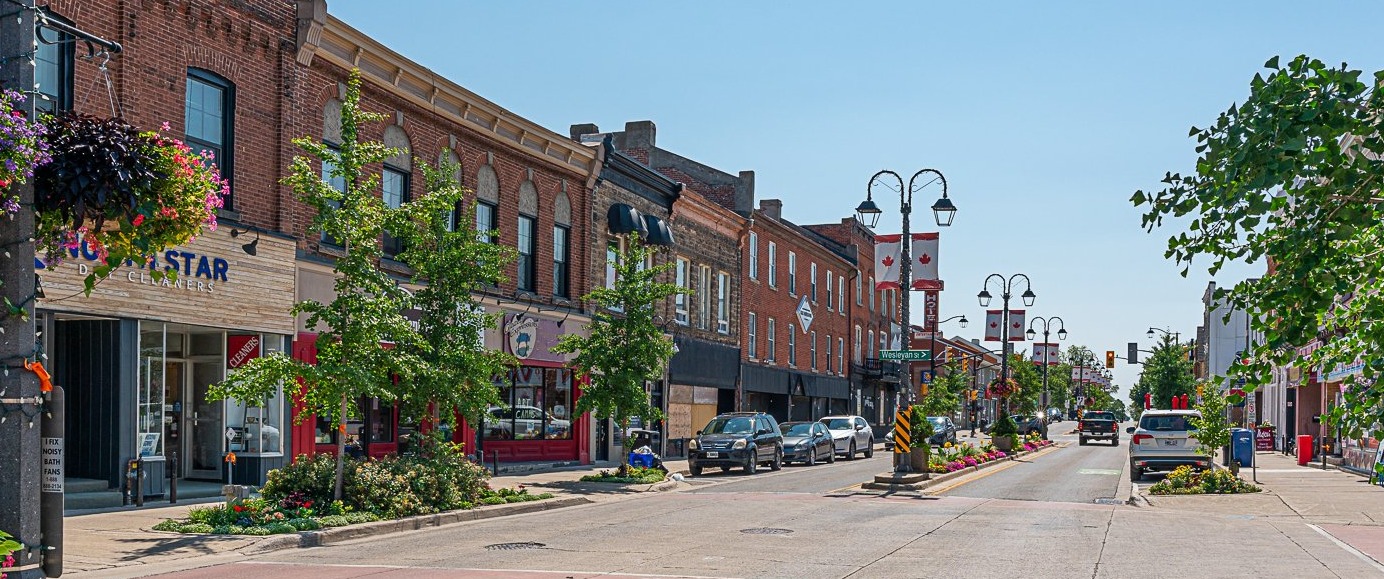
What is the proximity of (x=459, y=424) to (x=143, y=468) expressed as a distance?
9.97 metres

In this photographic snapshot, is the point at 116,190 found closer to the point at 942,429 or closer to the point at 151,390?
the point at 151,390

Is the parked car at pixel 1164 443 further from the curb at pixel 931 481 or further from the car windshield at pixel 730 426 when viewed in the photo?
the car windshield at pixel 730 426

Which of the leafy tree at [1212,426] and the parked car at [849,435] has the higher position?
the leafy tree at [1212,426]

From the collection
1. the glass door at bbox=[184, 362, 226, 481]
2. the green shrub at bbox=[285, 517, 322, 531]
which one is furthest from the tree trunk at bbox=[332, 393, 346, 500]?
the glass door at bbox=[184, 362, 226, 481]

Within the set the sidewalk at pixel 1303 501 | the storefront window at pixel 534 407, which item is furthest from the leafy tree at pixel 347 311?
the sidewalk at pixel 1303 501

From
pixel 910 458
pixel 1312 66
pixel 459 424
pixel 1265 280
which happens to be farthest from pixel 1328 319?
pixel 459 424

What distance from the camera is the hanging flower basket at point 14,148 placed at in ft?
24.6

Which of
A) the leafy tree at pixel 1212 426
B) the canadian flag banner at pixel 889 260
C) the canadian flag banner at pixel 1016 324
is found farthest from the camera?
the canadian flag banner at pixel 1016 324

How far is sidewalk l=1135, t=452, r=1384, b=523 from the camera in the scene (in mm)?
20312

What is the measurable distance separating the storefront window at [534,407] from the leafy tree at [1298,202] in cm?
2369

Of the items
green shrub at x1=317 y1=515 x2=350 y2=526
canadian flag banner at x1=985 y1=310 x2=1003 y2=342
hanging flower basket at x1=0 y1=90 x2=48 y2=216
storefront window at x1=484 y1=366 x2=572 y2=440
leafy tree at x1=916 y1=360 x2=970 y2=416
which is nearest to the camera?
hanging flower basket at x1=0 y1=90 x2=48 y2=216

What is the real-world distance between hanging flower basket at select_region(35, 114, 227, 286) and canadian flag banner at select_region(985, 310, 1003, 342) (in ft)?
149

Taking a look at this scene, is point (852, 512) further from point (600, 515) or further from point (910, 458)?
point (910, 458)

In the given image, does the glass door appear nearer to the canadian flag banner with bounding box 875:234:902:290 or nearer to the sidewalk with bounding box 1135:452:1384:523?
the canadian flag banner with bounding box 875:234:902:290
